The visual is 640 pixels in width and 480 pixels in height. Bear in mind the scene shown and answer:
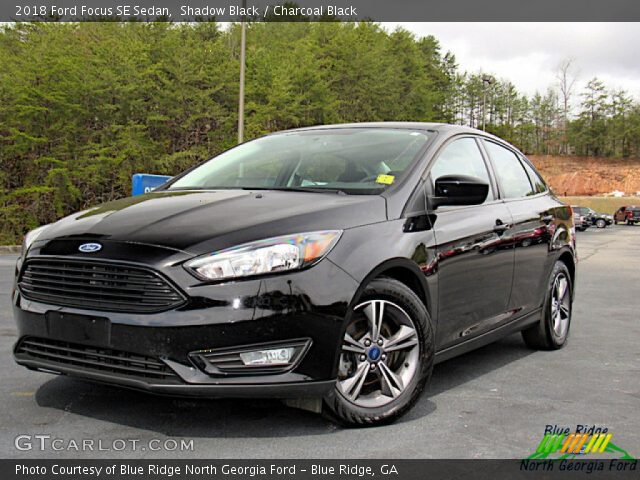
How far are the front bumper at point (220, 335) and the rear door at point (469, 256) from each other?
96 cm

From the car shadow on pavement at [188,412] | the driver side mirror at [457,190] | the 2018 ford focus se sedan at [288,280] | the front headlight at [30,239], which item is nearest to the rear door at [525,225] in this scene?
the 2018 ford focus se sedan at [288,280]

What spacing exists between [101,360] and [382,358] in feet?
4.44

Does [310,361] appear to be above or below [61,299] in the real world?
below

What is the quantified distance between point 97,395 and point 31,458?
97 centimetres

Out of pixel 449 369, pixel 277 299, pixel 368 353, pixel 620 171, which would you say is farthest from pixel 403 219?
pixel 620 171

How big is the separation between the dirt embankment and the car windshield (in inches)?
3676

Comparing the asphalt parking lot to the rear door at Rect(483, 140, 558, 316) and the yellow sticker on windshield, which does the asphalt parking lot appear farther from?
the yellow sticker on windshield

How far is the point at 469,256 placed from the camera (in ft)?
14.4

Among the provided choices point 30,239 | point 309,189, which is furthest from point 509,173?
point 30,239

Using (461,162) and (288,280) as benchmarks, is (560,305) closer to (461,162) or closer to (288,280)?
(461,162)

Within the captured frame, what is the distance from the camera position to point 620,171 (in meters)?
98.4

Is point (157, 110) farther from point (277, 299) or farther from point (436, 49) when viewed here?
point (436, 49)

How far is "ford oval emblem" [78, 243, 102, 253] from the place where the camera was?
337 cm

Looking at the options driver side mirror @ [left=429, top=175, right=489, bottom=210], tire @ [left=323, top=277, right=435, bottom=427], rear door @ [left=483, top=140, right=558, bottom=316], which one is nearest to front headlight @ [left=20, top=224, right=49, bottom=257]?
tire @ [left=323, top=277, right=435, bottom=427]
